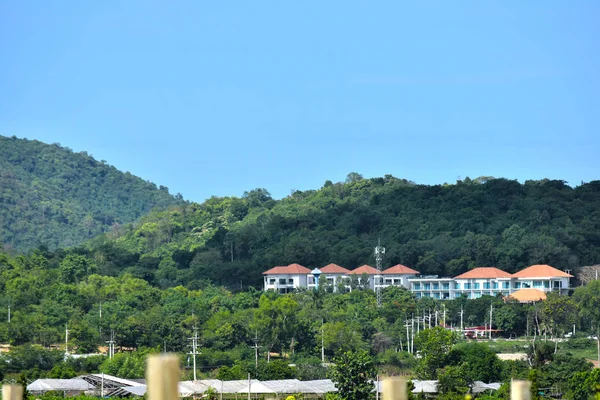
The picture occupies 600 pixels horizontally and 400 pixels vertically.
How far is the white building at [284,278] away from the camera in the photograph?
258 ft

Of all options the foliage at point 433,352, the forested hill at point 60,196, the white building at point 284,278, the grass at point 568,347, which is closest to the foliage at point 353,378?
the foliage at point 433,352

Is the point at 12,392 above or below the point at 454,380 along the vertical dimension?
above

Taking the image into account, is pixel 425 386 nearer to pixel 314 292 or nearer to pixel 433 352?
pixel 433 352

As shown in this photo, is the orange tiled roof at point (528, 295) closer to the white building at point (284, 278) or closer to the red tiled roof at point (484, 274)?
the red tiled roof at point (484, 274)

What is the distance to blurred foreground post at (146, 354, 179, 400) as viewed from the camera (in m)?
2.26

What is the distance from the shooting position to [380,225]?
91938mm

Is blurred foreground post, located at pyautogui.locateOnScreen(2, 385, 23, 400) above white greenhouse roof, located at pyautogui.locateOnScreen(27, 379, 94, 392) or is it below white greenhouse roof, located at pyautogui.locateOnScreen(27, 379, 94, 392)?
above

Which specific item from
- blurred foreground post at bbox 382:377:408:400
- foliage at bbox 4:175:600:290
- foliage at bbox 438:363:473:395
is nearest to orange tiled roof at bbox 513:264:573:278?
foliage at bbox 4:175:600:290

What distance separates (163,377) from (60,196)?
486ft

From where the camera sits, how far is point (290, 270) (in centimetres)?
7900

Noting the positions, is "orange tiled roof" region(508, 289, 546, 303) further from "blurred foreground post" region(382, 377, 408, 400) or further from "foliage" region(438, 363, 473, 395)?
"blurred foreground post" region(382, 377, 408, 400)

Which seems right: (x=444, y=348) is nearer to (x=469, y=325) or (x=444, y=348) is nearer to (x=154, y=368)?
(x=469, y=325)

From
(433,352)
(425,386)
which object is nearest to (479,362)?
(433,352)

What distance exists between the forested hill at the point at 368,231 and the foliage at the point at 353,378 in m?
34.9
